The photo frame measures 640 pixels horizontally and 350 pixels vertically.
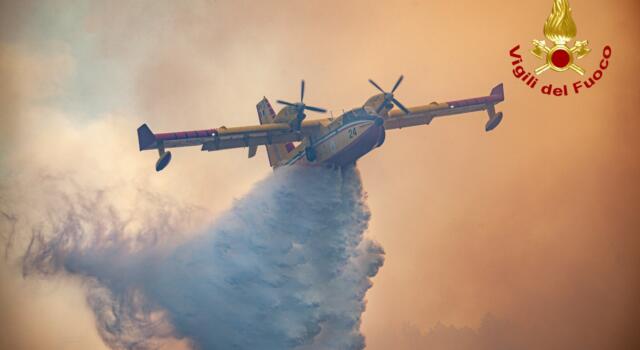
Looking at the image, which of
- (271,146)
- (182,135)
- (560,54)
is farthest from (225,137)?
(560,54)

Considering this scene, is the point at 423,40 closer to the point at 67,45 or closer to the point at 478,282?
the point at 478,282

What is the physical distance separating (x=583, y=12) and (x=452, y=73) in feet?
10.7

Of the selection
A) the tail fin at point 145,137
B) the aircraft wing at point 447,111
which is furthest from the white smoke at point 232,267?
the tail fin at point 145,137

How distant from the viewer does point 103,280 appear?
770 inches

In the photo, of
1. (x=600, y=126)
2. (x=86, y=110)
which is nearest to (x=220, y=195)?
(x=86, y=110)

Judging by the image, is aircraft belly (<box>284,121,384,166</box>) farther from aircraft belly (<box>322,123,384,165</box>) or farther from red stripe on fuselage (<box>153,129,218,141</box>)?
red stripe on fuselage (<box>153,129,218,141</box>)

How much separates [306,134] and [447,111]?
11.6 feet

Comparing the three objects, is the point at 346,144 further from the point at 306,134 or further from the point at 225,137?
the point at 225,137

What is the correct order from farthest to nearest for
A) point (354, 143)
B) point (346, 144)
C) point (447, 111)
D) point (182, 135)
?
point (447, 111)
point (346, 144)
point (354, 143)
point (182, 135)

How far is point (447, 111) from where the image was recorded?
69.1ft

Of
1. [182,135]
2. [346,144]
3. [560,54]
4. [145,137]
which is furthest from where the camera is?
[560,54]

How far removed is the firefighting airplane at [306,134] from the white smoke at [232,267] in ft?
1.87

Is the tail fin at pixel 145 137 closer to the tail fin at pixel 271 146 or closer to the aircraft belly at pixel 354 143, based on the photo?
the tail fin at pixel 271 146

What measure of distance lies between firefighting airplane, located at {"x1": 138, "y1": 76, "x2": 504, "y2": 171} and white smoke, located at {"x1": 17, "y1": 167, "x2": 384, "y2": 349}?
568mm
